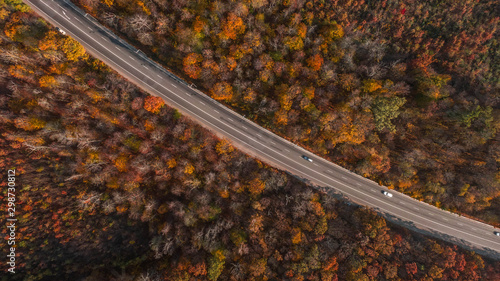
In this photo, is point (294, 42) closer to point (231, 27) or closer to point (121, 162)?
point (231, 27)

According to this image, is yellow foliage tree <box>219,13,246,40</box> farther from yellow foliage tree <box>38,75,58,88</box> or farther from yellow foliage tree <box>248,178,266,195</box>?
yellow foliage tree <box>38,75,58,88</box>

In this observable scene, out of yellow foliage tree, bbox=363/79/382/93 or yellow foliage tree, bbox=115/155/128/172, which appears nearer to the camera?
yellow foliage tree, bbox=363/79/382/93

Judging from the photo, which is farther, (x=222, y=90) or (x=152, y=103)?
(x=152, y=103)

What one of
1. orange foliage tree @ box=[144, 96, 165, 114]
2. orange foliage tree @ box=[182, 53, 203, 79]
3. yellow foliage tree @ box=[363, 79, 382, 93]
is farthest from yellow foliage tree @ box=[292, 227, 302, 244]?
orange foliage tree @ box=[144, 96, 165, 114]

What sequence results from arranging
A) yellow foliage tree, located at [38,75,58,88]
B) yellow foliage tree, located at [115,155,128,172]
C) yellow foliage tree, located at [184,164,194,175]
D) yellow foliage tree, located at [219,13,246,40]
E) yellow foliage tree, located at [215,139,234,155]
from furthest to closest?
yellow foliage tree, located at [215,139,234,155], yellow foliage tree, located at [38,75,58,88], yellow foliage tree, located at [184,164,194,175], yellow foliage tree, located at [115,155,128,172], yellow foliage tree, located at [219,13,246,40]

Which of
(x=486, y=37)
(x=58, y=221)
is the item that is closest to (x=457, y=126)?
→ (x=486, y=37)

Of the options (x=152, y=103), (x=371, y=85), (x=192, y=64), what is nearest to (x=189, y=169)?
(x=152, y=103)

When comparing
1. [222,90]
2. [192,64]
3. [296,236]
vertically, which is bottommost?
[296,236]

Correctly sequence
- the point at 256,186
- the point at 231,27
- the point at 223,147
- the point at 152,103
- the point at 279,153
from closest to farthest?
the point at 231,27
the point at 256,186
the point at 152,103
the point at 223,147
the point at 279,153

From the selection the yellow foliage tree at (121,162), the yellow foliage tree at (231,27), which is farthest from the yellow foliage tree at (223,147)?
the yellow foliage tree at (231,27)

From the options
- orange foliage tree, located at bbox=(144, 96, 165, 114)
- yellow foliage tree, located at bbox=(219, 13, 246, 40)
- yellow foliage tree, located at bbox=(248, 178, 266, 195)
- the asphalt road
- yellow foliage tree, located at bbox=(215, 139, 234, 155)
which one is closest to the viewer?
yellow foliage tree, located at bbox=(219, 13, 246, 40)
